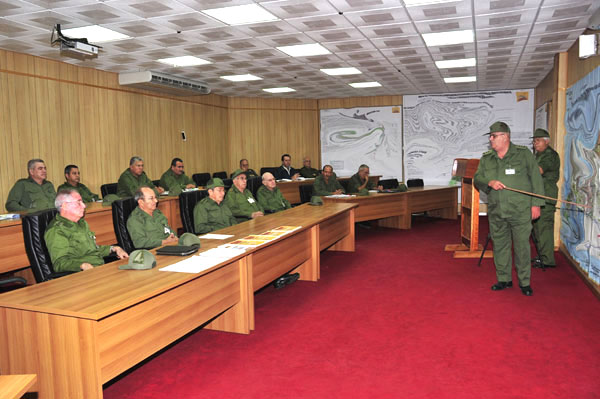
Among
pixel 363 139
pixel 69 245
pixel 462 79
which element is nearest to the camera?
pixel 69 245

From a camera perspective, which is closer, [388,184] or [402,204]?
[402,204]

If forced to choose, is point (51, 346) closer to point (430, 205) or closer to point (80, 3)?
point (80, 3)

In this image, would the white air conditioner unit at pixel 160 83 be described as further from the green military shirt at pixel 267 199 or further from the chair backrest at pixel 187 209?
the chair backrest at pixel 187 209

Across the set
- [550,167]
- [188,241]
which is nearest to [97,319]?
[188,241]

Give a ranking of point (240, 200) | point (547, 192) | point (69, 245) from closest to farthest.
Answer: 1. point (69, 245)
2. point (547, 192)
3. point (240, 200)

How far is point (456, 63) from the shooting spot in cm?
862

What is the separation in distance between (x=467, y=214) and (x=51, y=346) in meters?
5.64

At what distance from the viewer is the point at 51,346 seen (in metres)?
2.35

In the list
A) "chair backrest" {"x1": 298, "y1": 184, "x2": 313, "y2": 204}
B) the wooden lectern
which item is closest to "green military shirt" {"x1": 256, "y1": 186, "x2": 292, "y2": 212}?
"chair backrest" {"x1": 298, "y1": 184, "x2": 313, "y2": 204}

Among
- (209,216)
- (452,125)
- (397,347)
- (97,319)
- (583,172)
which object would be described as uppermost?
(452,125)

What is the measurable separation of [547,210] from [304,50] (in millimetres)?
4122

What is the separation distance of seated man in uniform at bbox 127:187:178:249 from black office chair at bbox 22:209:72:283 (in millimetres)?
896

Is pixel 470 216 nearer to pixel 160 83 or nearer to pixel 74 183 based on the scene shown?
pixel 74 183

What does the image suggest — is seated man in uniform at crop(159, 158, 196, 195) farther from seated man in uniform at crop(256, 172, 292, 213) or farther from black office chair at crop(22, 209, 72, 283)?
black office chair at crop(22, 209, 72, 283)
